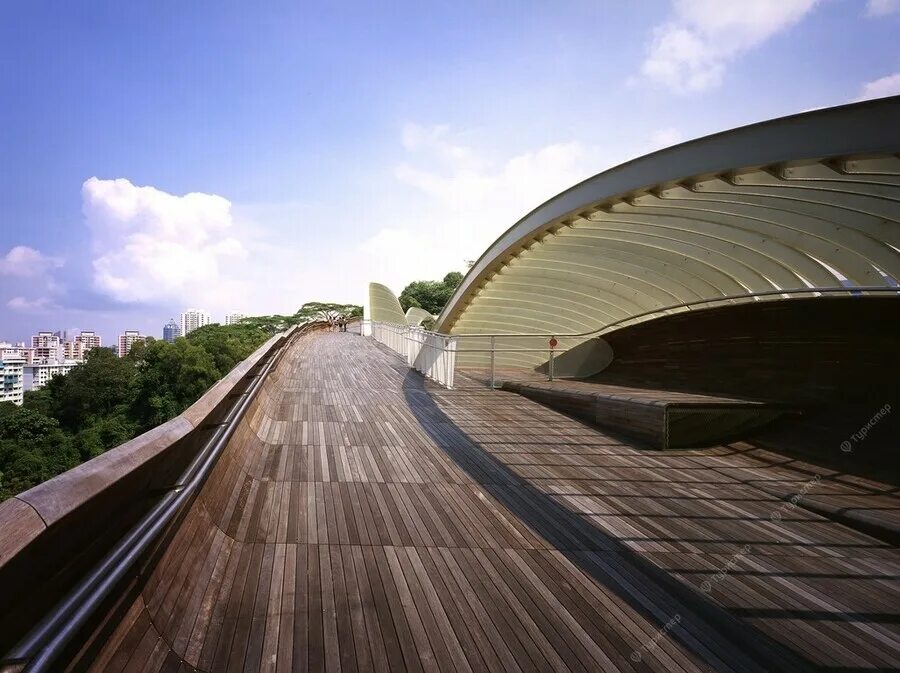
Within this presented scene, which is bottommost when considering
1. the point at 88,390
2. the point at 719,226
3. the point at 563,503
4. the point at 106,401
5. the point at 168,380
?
the point at 106,401

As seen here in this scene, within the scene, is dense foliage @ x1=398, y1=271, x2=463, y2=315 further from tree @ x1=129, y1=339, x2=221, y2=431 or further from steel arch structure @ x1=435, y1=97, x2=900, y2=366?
steel arch structure @ x1=435, y1=97, x2=900, y2=366

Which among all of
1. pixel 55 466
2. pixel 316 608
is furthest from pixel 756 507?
pixel 55 466

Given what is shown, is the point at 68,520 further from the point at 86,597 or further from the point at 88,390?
the point at 88,390

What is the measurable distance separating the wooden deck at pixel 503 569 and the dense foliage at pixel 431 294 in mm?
83698

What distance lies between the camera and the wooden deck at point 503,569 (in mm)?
2691

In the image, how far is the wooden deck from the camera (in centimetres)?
269

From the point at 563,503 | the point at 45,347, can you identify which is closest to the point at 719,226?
the point at 563,503

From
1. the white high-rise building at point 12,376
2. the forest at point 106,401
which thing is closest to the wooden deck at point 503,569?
the forest at point 106,401

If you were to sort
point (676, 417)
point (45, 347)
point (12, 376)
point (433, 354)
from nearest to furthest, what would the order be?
point (676, 417) < point (433, 354) < point (12, 376) < point (45, 347)

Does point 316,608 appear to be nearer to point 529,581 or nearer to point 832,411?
point 529,581

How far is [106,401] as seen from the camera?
53719 mm

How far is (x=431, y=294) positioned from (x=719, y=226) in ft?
278

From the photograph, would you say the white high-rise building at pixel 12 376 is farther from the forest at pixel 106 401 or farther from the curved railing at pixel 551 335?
the curved railing at pixel 551 335

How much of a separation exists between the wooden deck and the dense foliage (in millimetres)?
83698
